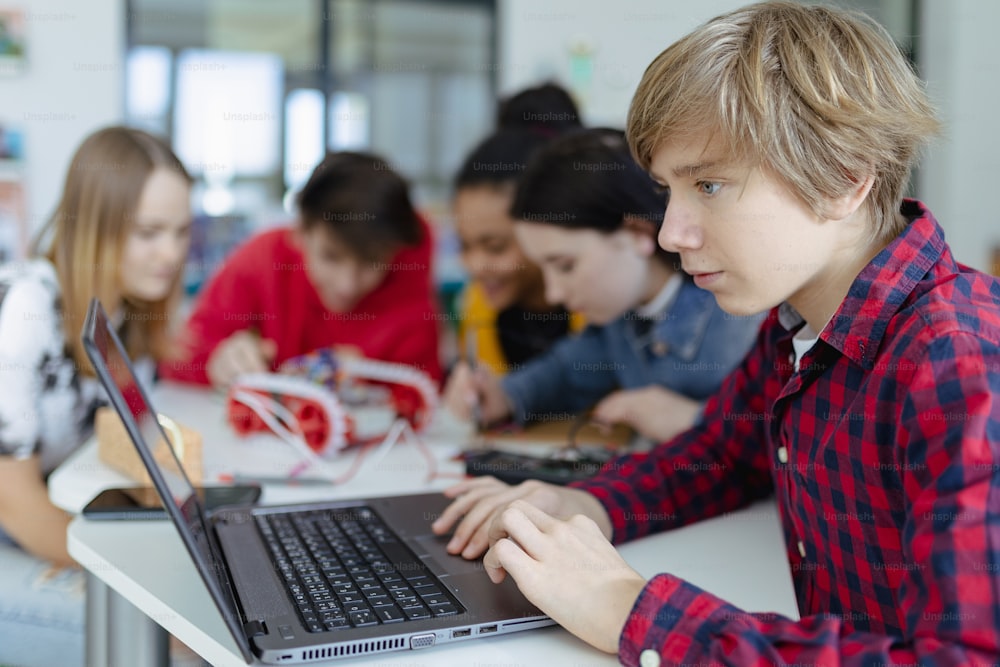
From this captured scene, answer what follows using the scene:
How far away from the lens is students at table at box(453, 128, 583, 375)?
183 centimetres

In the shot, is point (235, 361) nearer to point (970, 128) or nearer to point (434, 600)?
point (434, 600)

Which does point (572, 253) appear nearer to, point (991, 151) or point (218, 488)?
point (218, 488)

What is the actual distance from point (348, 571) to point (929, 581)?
1.48 feet

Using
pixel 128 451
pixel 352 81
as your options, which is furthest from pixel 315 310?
pixel 352 81

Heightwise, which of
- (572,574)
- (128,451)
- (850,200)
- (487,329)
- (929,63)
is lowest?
(487,329)

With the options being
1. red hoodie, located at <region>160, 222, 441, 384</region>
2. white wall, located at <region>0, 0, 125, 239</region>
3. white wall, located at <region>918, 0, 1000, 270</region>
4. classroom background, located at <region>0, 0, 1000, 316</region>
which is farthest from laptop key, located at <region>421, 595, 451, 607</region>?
white wall, located at <region>918, 0, 1000, 270</region>

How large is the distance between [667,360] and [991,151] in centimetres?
334

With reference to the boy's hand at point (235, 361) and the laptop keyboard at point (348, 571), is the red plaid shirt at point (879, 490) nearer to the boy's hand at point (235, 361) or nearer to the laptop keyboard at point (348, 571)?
the laptop keyboard at point (348, 571)

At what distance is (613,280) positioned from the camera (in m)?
1.48

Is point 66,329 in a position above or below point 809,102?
below

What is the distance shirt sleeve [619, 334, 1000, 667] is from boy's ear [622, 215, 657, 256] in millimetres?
862

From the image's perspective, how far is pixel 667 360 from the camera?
1.49 m

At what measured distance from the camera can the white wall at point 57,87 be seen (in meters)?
3.59

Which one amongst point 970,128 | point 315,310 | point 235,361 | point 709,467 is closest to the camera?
point 709,467
